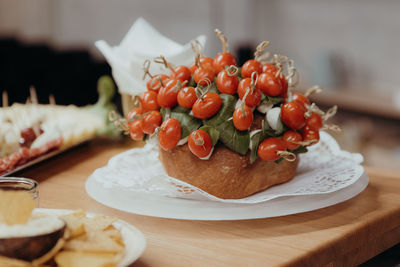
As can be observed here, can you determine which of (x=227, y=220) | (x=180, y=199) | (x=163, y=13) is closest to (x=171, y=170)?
(x=180, y=199)

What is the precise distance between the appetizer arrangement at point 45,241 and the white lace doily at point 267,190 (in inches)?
11.9

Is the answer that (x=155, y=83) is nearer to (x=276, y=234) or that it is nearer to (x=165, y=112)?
(x=165, y=112)

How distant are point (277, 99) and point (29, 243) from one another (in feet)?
2.00

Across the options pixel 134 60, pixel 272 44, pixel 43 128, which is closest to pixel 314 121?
pixel 134 60

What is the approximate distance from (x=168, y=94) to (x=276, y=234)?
0.35 meters

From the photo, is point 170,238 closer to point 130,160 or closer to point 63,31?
point 130,160

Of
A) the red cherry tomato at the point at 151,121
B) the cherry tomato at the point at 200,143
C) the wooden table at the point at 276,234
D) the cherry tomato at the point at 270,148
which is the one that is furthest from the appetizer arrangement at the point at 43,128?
the cherry tomato at the point at 270,148

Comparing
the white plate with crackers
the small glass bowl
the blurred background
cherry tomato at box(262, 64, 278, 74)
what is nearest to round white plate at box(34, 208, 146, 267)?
the white plate with crackers

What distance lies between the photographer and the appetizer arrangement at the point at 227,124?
111cm

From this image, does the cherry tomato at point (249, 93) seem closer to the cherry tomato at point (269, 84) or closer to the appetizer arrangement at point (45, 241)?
the cherry tomato at point (269, 84)

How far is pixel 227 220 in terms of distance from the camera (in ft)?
3.61

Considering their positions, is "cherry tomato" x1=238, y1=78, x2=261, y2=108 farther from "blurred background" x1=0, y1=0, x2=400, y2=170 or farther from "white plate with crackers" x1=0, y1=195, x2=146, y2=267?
"blurred background" x1=0, y1=0, x2=400, y2=170

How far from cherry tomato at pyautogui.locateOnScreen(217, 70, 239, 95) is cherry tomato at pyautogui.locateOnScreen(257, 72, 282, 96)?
0.05m

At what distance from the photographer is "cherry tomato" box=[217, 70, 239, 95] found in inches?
44.6
